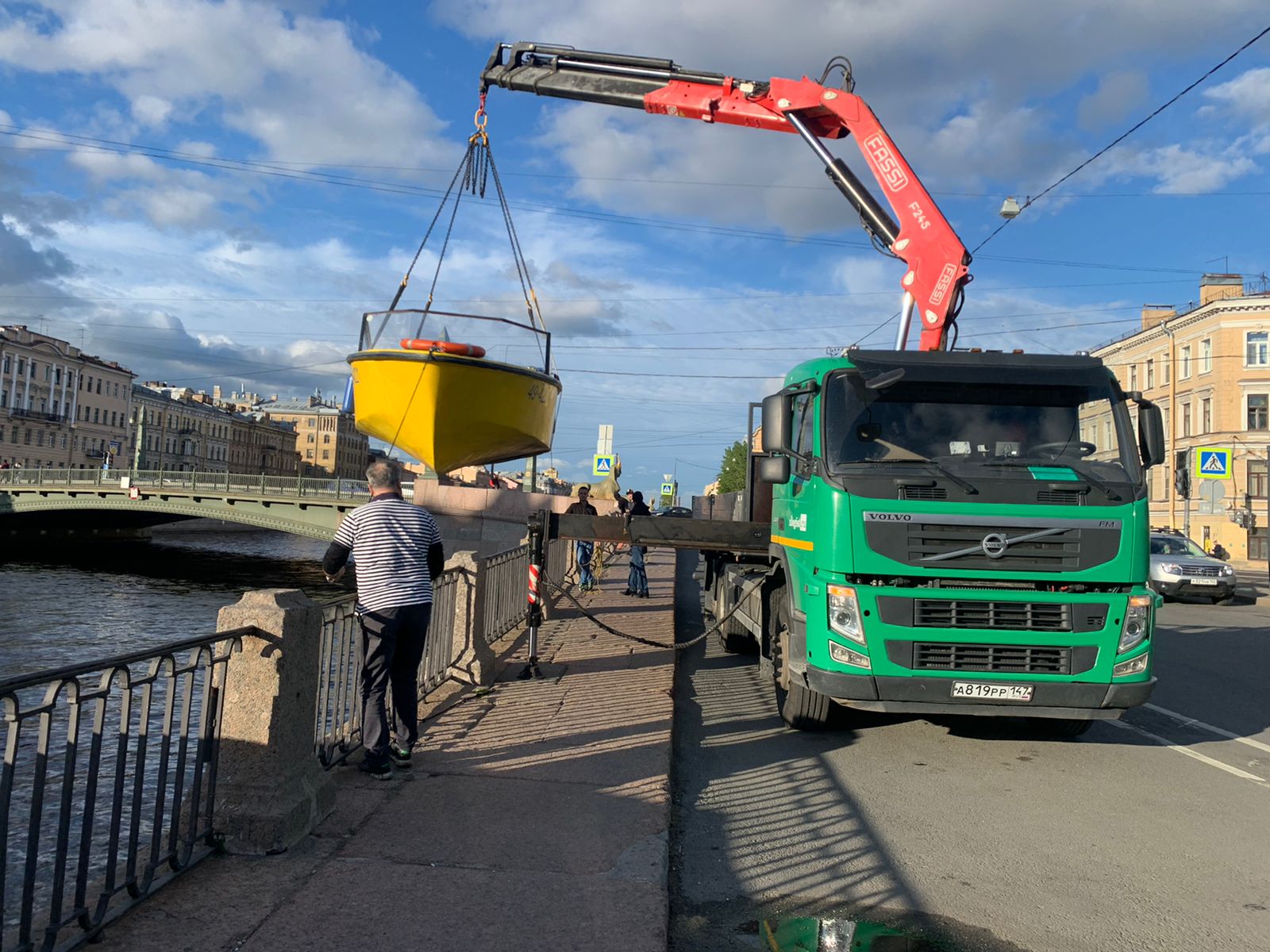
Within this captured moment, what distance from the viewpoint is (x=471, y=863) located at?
4125 millimetres

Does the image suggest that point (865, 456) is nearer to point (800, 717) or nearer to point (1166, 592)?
point (800, 717)

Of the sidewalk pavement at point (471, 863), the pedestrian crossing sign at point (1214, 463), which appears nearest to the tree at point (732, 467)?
the pedestrian crossing sign at point (1214, 463)

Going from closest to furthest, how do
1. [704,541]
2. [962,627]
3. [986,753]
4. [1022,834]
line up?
[1022,834]
[962,627]
[986,753]
[704,541]

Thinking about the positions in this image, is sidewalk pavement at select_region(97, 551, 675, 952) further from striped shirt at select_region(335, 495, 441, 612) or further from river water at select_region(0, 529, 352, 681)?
river water at select_region(0, 529, 352, 681)

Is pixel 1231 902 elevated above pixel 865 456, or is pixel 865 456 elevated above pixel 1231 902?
A: pixel 865 456

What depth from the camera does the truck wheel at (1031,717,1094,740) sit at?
7406 millimetres

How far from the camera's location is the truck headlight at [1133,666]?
6230mm

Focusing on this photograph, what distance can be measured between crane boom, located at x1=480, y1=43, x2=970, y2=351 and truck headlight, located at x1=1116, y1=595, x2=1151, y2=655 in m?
4.02

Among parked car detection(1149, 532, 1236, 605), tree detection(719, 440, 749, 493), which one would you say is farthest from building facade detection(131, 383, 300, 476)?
parked car detection(1149, 532, 1236, 605)

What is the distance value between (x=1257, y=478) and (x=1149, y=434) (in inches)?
1844

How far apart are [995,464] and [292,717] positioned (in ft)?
15.0

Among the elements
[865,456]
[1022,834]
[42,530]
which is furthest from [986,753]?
[42,530]

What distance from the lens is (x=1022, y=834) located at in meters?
5.17

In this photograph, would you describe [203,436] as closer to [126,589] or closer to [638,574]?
[126,589]
